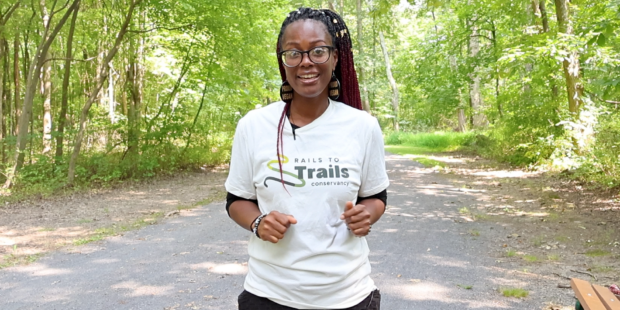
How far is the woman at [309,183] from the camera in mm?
1558

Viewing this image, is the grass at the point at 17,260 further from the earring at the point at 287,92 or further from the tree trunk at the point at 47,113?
the tree trunk at the point at 47,113

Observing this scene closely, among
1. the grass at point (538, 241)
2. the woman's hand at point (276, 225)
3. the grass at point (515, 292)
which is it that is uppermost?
the woman's hand at point (276, 225)

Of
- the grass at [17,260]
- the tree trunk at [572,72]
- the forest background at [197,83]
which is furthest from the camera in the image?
the tree trunk at [572,72]

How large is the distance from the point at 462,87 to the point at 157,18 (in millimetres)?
14440

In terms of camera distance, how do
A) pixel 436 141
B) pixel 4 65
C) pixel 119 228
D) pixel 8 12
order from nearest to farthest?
pixel 119 228
pixel 8 12
pixel 4 65
pixel 436 141

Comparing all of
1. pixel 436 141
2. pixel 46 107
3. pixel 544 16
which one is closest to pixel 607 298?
pixel 544 16

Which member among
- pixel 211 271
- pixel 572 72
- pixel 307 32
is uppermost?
pixel 572 72

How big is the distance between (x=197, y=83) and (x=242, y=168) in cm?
1544

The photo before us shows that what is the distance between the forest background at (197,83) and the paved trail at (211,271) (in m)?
4.35

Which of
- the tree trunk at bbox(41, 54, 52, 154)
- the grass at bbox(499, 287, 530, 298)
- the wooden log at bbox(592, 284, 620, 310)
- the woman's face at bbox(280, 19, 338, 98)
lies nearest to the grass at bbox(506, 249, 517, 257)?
the grass at bbox(499, 287, 530, 298)

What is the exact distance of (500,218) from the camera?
25.8 feet

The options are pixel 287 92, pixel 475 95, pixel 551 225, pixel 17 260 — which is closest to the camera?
pixel 287 92

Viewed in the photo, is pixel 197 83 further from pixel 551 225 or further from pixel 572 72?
pixel 551 225

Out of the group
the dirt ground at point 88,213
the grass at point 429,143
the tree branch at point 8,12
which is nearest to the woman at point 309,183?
the dirt ground at point 88,213
